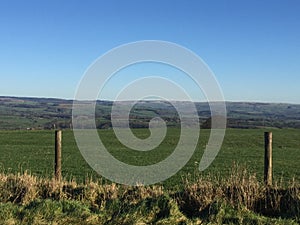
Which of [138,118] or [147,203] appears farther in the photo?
[138,118]

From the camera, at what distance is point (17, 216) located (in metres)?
7.91

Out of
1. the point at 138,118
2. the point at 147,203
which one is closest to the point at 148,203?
the point at 147,203

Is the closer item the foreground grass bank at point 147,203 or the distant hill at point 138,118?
the foreground grass bank at point 147,203

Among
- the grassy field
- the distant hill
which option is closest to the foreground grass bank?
the grassy field

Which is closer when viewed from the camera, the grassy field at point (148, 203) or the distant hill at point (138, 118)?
the grassy field at point (148, 203)

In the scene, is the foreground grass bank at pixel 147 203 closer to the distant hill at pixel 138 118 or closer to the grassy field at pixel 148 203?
the grassy field at pixel 148 203

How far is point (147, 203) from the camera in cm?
848

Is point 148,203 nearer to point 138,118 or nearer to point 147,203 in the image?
point 147,203

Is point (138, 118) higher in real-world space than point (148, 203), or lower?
lower

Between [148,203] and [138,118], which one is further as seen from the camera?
[138,118]

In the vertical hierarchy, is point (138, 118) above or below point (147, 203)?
below

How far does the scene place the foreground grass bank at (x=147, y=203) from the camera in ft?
25.8

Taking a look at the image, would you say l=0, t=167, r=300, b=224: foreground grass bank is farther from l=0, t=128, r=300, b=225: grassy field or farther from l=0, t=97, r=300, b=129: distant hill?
l=0, t=97, r=300, b=129: distant hill

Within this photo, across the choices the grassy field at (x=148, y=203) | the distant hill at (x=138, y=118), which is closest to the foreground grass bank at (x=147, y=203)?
the grassy field at (x=148, y=203)
